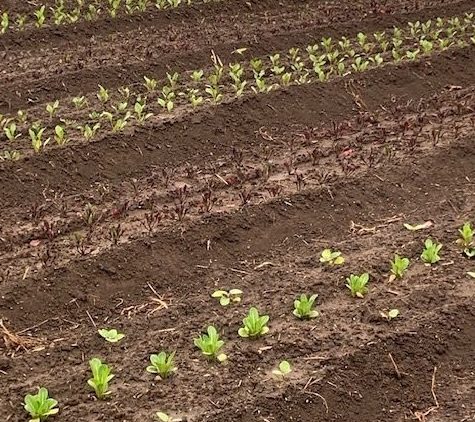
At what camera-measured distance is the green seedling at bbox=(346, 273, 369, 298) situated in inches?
167

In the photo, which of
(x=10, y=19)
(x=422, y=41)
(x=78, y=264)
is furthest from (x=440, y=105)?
(x=10, y=19)

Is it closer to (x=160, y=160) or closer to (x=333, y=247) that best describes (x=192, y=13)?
(x=160, y=160)

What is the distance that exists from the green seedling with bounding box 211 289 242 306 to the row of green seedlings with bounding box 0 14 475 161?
2187 mm

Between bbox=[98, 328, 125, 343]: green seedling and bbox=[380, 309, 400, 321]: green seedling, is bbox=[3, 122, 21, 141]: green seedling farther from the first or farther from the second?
bbox=[380, 309, 400, 321]: green seedling

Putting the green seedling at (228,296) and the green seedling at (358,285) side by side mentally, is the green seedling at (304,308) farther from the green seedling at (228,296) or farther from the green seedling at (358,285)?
the green seedling at (228,296)

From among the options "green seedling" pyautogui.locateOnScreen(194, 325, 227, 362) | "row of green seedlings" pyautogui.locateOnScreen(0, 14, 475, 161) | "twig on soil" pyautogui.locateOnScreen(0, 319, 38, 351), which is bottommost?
"row of green seedlings" pyautogui.locateOnScreen(0, 14, 475, 161)

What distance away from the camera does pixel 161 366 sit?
371 cm

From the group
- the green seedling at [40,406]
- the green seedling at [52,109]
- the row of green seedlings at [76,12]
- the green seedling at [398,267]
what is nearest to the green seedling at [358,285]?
the green seedling at [398,267]

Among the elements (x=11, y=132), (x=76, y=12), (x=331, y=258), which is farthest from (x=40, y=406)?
(x=76, y=12)

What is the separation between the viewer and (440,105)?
6672 millimetres

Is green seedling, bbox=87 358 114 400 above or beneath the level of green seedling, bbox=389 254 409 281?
above

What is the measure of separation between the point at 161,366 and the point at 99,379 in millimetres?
301

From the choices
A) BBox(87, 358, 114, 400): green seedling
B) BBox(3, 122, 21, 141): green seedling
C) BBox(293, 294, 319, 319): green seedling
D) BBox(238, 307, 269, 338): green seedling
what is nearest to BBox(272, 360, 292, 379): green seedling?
BBox(238, 307, 269, 338): green seedling

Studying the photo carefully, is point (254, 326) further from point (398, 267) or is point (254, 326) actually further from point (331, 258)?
point (398, 267)
